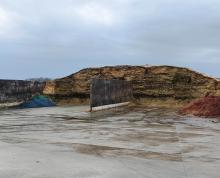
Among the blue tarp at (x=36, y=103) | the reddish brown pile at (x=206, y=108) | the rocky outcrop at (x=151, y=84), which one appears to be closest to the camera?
the reddish brown pile at (x=206, y=108)

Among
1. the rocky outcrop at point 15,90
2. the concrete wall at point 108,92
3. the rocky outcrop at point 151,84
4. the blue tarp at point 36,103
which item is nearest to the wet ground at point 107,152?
the concrete wall at point 108,92

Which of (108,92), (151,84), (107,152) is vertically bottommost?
(107,152)

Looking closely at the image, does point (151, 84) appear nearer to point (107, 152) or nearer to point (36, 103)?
point (36, 103)

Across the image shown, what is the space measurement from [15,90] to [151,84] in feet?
32.1

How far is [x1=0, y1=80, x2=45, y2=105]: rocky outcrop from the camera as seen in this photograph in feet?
86.2

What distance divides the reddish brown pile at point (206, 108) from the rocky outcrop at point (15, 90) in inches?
386

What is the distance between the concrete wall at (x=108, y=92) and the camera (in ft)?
76.1

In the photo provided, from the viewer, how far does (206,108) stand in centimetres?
2195

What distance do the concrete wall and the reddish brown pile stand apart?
4.23 m

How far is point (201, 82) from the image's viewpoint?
103ft

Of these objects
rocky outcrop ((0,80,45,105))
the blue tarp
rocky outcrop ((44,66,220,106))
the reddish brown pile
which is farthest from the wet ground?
rocky outcrop ((44,66,220,106))

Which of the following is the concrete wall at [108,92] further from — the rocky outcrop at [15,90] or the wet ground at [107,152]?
the wet ground at [107,152]

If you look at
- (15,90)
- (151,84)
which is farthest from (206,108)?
(15,90)

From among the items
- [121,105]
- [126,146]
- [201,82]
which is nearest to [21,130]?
[126,146]
